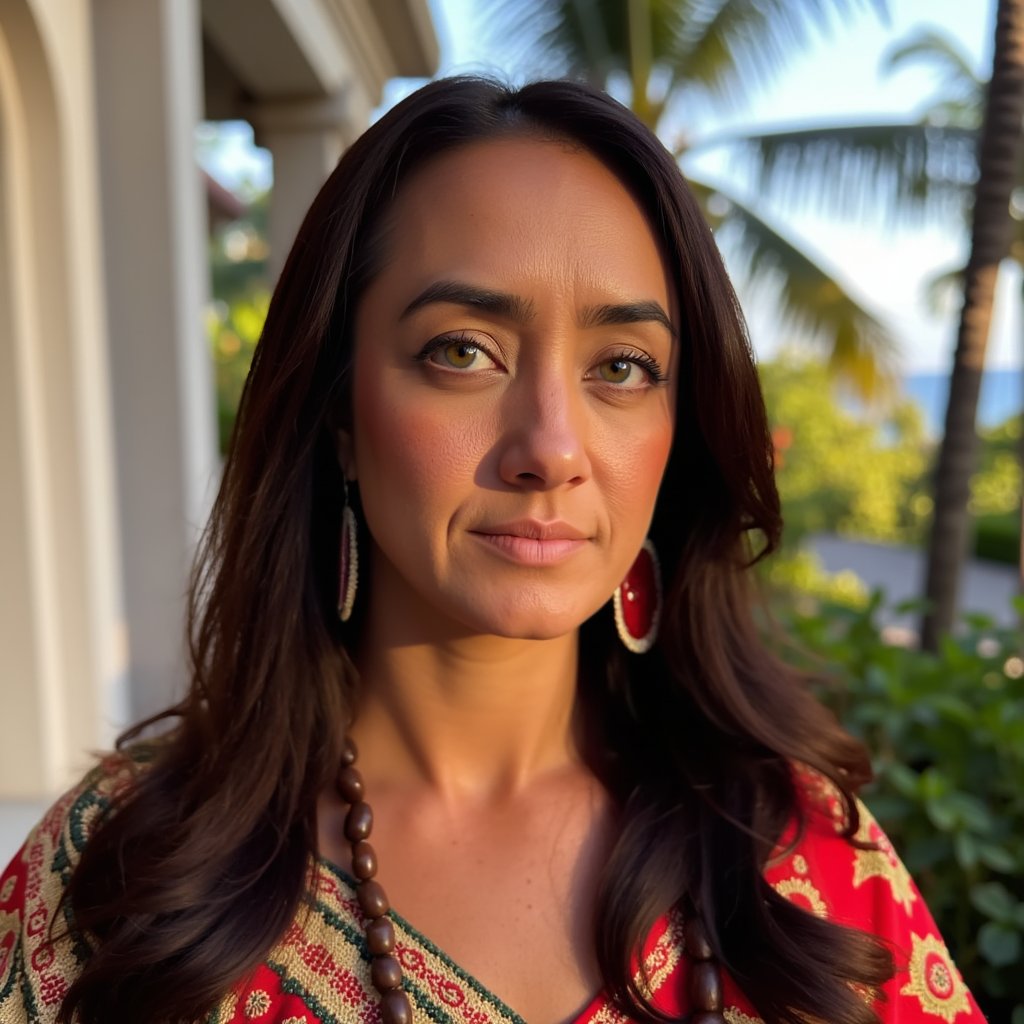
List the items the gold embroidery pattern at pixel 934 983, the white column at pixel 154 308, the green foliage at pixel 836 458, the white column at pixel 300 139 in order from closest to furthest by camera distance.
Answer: the gold embroidery pattern at pixel 934 983 < the white column at pixel 154 308 < the white column at pixel 300 139 < the green foliage at pixel 836 458

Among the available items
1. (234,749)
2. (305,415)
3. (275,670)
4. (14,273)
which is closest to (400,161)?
(305,415)

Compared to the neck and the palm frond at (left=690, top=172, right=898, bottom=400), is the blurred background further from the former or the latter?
the palm frond at (left=690, top=172, right=898, bottom=400)

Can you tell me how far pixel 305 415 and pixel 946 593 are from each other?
1.89 metres

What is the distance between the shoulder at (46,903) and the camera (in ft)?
3.76

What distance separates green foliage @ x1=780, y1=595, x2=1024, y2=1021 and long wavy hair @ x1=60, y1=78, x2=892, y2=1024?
299 millimetres

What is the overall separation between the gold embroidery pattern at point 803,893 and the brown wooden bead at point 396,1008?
48 centimetres

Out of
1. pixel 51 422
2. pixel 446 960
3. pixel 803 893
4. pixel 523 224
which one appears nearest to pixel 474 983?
pixel 446 960

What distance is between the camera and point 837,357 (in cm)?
813

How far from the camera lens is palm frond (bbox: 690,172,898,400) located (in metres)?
7.92

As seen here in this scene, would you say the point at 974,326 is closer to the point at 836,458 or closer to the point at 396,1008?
the point at 396,1008

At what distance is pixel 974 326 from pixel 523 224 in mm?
1811

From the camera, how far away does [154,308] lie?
2736mm

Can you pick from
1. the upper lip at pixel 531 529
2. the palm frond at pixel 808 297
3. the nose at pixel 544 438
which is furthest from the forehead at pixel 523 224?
the palm frond at pixel 808 297

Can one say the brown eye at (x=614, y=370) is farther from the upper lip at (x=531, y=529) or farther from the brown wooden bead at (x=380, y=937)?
the brown wooden bead at (x=380, y=937)
